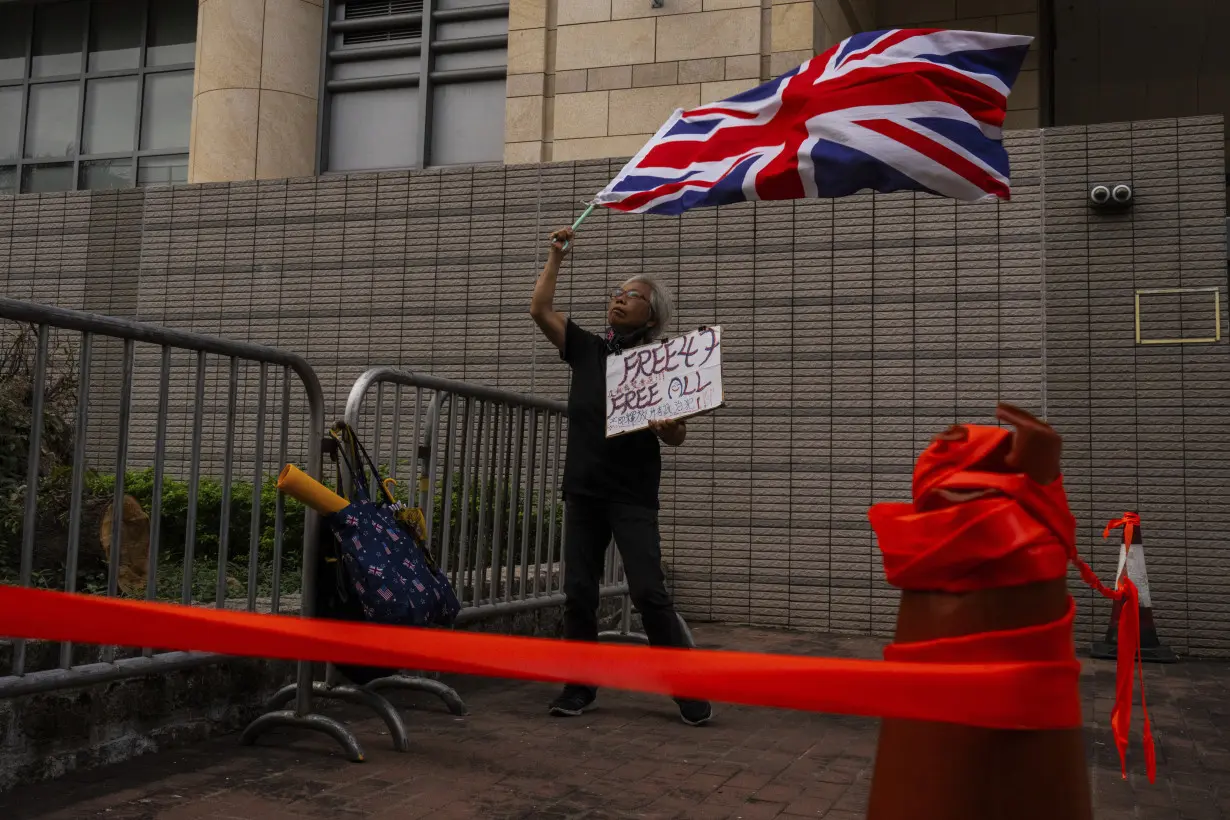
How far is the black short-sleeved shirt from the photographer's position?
5492 millimetres

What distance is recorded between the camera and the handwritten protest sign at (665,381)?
202 inches

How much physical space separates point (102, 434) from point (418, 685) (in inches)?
213

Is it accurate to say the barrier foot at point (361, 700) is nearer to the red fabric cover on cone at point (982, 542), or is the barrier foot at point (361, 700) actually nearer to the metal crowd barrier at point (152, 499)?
the metal crowd barrier at point (152, 499)

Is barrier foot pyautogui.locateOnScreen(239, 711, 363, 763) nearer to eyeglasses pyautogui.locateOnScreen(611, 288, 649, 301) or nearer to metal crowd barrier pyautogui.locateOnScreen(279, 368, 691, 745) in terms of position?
metal crowd barrier pyautogui.locateOnScreen(279, 368, 691, 745)

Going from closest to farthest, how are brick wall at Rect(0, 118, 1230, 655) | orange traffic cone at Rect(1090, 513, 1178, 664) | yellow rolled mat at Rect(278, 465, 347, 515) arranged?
yellow rolled mat at Rect(278, 465, 347, 515) → orange traffic cone at Rect(1090, 513, 1178, 664) → brick wall at Rect(0, 118, 1230, 655)

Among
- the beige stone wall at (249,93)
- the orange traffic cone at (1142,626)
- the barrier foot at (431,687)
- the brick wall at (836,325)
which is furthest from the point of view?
the beige stone wall at (249,93)

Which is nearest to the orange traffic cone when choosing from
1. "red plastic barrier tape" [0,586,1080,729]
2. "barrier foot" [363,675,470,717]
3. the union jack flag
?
the union jack flag

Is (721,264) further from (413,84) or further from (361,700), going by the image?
(413,84)

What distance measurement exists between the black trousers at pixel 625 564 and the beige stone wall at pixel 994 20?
8.05m

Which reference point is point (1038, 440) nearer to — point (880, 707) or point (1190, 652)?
point (880, 707)

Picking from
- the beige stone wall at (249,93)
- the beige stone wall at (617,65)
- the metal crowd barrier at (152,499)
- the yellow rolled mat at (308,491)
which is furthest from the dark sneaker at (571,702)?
the beige stone wall at (249,93)

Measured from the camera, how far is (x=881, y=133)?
5.31 meters

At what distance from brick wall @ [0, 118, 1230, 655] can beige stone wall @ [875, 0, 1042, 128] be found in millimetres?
4026

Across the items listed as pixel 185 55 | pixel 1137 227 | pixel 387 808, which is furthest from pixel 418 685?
pixel 185 55
